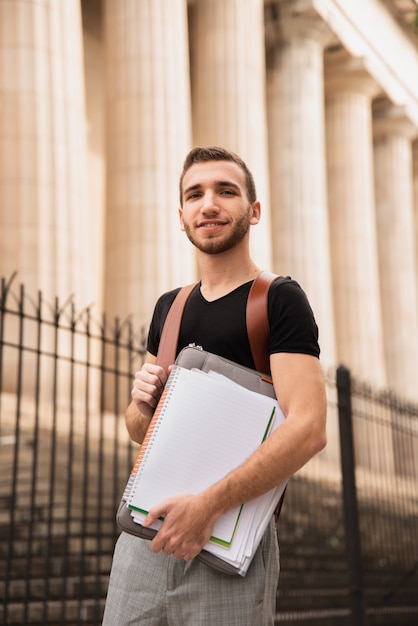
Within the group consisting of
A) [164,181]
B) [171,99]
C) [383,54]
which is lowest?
[164,181]

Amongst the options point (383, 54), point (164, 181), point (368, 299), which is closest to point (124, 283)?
point (164, 181)

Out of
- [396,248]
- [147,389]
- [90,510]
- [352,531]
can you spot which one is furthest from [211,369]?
[396,248]

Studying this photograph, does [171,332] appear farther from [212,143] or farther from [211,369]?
[212,143]

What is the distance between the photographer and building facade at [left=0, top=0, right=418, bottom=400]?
68.9 feet

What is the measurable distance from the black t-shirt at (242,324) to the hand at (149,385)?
15 centimetres

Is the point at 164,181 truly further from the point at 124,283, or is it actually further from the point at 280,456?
the point at 280,456

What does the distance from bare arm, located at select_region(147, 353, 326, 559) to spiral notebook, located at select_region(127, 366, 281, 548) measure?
7 centimetres

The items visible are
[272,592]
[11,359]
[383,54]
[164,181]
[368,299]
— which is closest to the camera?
[272,592]

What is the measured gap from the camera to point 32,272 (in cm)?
2025

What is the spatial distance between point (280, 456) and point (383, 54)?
38.6 meters

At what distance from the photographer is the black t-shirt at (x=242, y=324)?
11.1 ft

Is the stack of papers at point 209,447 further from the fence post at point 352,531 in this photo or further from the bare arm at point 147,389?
the fence post at point 352,531

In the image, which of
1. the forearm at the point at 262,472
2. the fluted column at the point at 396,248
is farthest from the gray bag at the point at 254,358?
the fluted column at the point at 396,248

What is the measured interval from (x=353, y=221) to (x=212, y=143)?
9491mm
